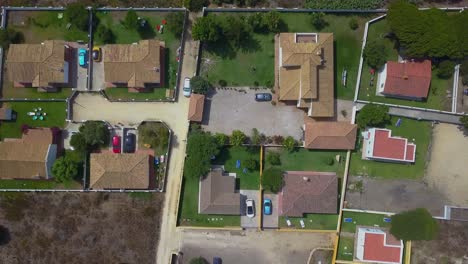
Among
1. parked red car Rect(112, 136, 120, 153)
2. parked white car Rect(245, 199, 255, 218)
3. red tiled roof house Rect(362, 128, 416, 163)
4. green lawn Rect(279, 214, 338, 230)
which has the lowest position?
green lawn Rect(279, 214, 338, 230)

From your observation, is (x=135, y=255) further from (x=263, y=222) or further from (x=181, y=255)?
(x=263, y=222)

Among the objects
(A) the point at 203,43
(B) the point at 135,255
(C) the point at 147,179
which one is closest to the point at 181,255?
(B) the point at 135,255

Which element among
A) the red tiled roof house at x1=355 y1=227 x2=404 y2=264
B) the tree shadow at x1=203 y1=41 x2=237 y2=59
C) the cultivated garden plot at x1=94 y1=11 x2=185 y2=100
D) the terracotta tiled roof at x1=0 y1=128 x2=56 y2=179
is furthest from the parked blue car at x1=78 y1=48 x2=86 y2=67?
the red tiled roof house at x1=355 y1=227 x2=404 y2=264

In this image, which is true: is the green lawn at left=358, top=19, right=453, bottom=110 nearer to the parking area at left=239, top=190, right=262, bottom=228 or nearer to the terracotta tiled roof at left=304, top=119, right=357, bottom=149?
the terracotta tiled roof at left=304, top=119, right=357, bottom=149

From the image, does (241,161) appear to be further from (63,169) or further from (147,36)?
(63,169)

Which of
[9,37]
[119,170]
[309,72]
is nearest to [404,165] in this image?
[309,72]
